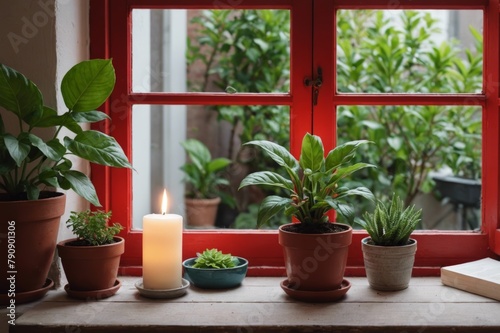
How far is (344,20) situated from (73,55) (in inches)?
90.1

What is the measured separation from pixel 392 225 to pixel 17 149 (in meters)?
0.99

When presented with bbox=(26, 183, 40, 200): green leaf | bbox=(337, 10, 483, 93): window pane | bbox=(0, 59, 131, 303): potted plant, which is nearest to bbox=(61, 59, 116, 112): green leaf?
bbox=(0, 59, 131, 303): potted plant

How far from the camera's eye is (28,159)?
59.4 inches

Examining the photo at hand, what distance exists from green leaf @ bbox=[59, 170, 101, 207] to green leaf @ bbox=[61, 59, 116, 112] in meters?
0.17

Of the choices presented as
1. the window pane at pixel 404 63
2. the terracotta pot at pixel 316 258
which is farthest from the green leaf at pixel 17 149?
the window pane at pixel 404 63

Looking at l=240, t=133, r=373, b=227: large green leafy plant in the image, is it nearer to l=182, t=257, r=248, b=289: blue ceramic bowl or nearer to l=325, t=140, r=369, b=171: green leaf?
l=325, t=140, r=369, b=171: green leaf

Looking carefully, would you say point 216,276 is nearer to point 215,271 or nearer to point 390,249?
point 215,271

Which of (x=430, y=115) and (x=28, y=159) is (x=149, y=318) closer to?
(x=28, y=159)

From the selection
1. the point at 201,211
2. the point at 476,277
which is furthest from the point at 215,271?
the point at 201,211

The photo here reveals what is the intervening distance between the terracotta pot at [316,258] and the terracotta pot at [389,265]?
10cm

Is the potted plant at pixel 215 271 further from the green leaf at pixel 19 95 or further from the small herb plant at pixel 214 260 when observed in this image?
the green leaf at pixel 19 95

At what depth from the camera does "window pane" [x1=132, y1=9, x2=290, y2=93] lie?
3.66 meters

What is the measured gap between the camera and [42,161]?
4.91 ft

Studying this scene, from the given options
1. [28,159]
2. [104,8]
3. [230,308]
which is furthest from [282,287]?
[104,8]
